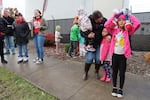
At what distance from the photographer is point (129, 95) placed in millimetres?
4824

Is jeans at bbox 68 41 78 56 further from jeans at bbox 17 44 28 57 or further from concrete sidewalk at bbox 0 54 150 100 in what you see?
jeans at bbox 17 44 28 57

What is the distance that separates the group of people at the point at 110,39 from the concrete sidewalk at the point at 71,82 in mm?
274

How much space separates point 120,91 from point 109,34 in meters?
1.34

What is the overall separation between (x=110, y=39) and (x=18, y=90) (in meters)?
2.60

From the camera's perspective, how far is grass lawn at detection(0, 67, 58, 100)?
502 centimetres

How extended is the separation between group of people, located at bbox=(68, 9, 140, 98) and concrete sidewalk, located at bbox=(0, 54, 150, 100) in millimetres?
274

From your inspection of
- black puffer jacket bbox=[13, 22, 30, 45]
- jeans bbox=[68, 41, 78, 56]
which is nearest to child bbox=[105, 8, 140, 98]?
black puffer jacket bbox=[13, 22, 30, 45]

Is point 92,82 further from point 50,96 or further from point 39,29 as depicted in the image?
point 39,29

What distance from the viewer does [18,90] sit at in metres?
5.51

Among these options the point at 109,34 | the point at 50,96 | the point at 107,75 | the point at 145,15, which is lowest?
the point at 50,96

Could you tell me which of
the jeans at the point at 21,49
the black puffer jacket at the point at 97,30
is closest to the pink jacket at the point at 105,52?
the black puffer jacket at the point at 97,30

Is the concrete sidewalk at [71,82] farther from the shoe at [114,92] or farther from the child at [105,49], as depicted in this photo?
the child at [105,49]

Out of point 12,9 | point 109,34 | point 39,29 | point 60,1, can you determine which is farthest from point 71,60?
point 12,9

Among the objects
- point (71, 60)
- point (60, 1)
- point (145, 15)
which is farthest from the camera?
point (60, 1)
